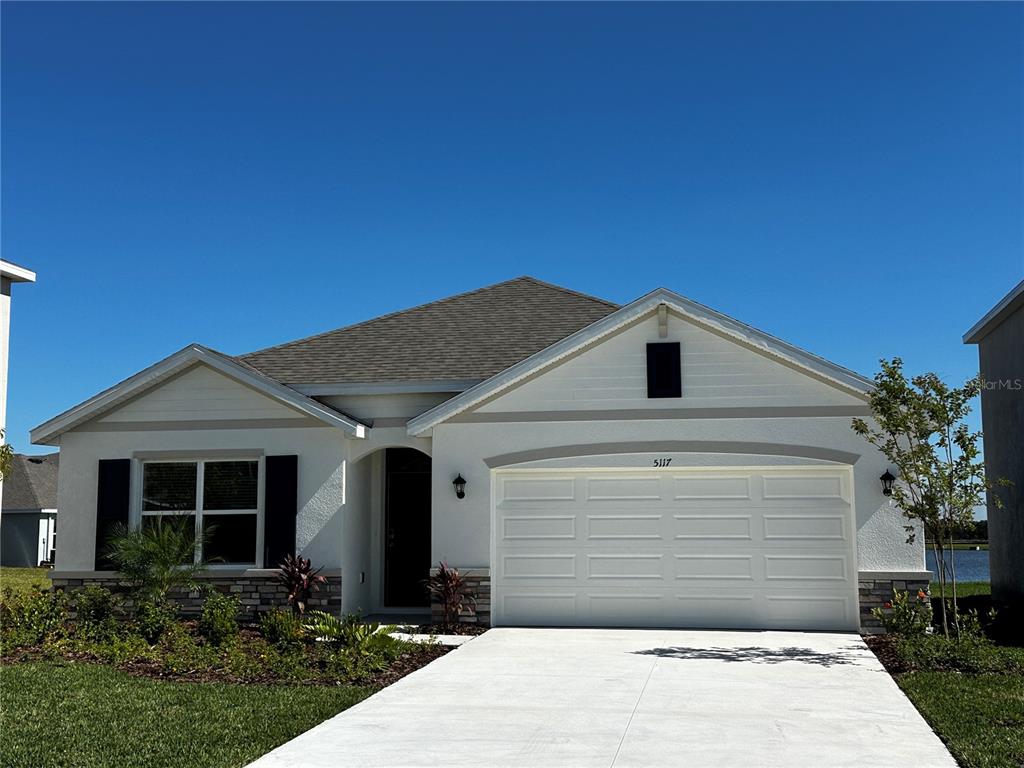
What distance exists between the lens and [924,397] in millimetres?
11617

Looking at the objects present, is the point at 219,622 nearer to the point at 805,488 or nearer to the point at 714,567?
the point at 714,567

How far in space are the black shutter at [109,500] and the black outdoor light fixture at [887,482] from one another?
11069mm

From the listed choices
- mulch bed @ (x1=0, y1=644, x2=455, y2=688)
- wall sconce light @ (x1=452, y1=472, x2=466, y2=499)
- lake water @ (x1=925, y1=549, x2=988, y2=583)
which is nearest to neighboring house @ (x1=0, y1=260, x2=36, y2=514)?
mulch bed @ (x1=0, y1=644, x2=455, y2=688)

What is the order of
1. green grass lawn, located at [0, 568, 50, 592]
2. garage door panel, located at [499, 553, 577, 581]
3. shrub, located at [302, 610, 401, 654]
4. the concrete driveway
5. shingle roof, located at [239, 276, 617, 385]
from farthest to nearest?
green grass lawn, located at [0, 568, 50, 592] → shingle roof, located at [239, 276, 617, 385] → garage door panel, located at [499, 553, 577, 581] → shrub, located at [302, 610, 401, 654] → the concrete driveway

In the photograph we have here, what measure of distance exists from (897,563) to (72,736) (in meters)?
10.2

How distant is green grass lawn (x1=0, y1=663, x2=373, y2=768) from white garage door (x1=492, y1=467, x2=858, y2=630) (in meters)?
5.12

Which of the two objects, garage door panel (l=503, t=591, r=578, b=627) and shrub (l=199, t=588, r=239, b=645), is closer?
shrub (l=199, t=588, r=239, b=645)

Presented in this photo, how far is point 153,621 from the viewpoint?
478 inches

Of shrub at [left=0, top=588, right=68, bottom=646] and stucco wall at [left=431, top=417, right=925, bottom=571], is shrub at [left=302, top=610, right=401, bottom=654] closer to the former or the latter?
stucco wall at [left=431, top=417, right=925, bottom=571]

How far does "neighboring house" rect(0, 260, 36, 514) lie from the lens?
14465mm

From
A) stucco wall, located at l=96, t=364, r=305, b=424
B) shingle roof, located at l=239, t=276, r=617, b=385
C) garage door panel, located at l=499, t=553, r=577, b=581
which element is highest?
shingle roof, located at l=239, t=276, r=617, b=385

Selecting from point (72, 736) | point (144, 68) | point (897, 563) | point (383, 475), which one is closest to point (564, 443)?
point (383, 475)

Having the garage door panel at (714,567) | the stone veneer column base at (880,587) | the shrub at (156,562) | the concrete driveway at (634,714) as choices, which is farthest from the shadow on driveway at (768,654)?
the shrub at (156,562)

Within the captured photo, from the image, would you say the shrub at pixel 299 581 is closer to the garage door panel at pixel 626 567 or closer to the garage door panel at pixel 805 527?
the garage door panel at pixel 626 567
